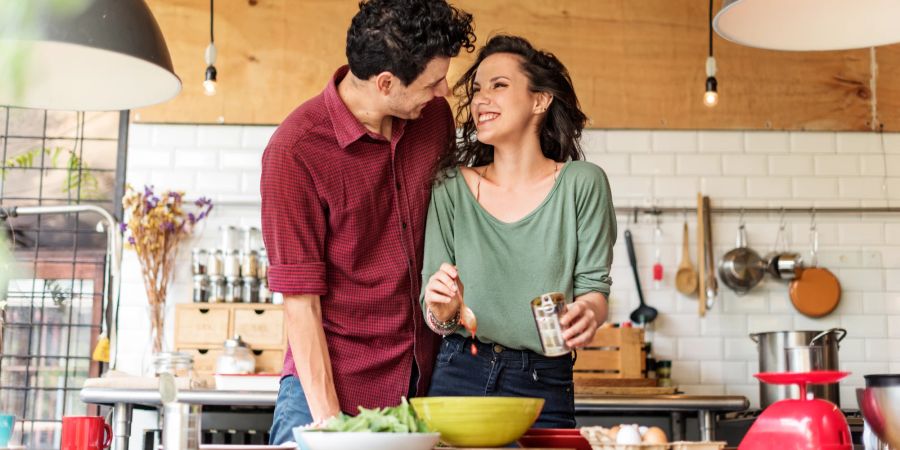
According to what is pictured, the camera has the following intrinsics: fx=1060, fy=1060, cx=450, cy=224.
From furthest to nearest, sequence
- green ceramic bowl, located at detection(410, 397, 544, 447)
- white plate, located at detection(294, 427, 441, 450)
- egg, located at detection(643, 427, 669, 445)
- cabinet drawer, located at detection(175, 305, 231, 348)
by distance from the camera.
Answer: cabinet drawer, located at detection(175, 305, 231, 348) → egg, located at detection(643, 427, 669, 445) → green ceramic bowl, located at detection(410, 397, 544, 447) → white plate, located at detection(294, 427, 441, 450)

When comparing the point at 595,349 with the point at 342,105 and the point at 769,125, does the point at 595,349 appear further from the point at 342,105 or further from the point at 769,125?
the point at 342,105

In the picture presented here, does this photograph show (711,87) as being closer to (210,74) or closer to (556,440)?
(210,74)

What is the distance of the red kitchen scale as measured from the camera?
186 centimetres

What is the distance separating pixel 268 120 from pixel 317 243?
311 cm

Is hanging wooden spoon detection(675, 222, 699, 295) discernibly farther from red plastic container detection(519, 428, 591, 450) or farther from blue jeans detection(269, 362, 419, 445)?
red plastic container detection(519, 428, 591, 450)

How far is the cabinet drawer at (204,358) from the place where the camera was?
4.89m

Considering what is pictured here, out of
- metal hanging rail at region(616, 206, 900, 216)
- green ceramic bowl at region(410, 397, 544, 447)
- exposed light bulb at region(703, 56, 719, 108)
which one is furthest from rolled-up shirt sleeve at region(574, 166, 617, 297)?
metal hanging rail at region(616, 206, 900, 216)

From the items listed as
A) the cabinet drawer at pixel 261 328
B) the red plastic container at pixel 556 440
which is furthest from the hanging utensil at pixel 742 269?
the red plastic container at pixel 556 440

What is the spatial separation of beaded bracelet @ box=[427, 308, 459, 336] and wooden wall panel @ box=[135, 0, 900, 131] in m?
3.24

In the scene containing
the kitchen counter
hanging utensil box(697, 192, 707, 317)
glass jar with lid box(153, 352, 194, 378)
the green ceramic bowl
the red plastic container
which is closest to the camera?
the green ceramic bowl

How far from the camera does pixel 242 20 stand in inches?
219

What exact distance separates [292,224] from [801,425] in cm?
120

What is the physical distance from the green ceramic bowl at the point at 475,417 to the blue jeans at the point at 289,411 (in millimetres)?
756

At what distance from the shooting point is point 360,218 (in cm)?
254
